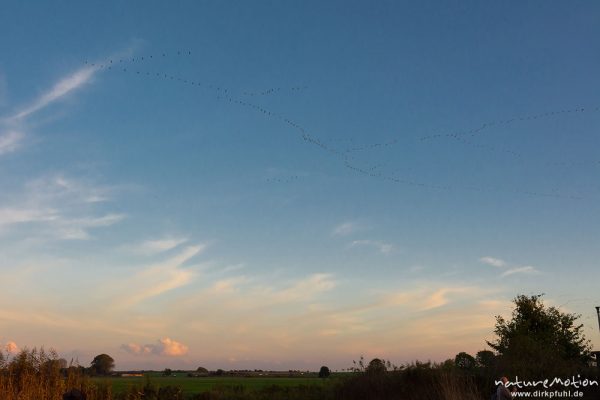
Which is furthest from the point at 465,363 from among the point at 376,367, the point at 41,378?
the point at 41,378

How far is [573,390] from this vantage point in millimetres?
25047

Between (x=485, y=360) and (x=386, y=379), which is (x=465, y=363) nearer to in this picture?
(x=485, y=360)

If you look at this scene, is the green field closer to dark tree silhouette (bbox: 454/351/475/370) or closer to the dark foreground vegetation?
the dark foreground vegetation

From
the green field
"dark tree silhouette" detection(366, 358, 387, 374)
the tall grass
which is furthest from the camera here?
the green field

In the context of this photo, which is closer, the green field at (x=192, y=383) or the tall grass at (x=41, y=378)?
the tall grass at (x=41, y=378)

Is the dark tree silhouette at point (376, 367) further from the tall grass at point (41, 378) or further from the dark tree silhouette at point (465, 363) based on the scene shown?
the tall grass at point (41, 378)

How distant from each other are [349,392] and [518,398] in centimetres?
671

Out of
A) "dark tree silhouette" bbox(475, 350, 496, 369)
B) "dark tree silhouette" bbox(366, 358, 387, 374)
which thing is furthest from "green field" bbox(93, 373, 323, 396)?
"dark tree silhouette" bbox(475, 350, 496, 369)

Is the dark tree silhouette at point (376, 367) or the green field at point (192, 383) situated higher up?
the dark tree silhouette at point (376, 367)

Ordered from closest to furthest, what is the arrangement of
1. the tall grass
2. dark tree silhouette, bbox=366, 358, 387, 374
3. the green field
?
1. the tall grass
2. dark tree silhouette, bbox=366, 358, 387, 374
3. the green field

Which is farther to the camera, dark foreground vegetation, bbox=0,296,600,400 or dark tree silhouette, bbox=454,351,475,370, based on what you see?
dark tree silhouette, bbox=454,351,475,370

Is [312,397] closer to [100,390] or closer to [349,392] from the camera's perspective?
[349,392]

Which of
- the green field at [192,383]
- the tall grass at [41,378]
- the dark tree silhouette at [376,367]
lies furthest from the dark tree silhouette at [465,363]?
the tall grass at [41,378]

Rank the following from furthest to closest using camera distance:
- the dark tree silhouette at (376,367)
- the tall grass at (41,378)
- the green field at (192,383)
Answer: the green field at (192,383)
the dark tree silhouette at (376,367)
the tall grass at (41,378)
